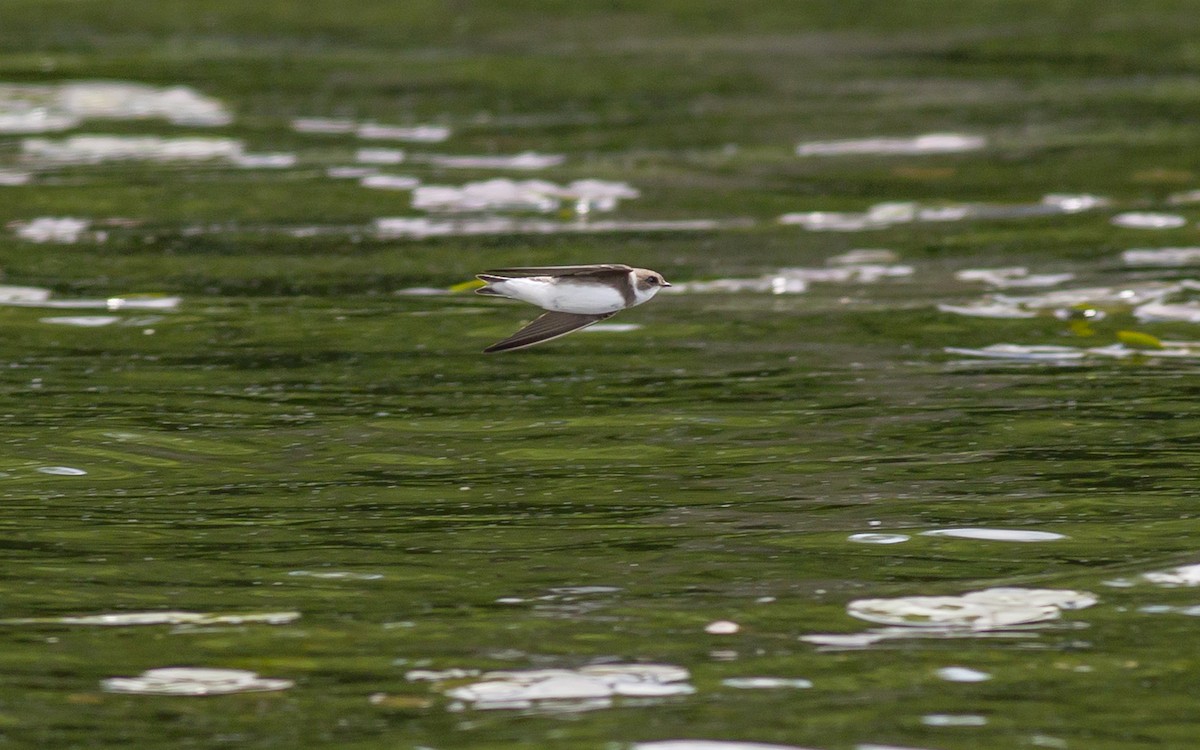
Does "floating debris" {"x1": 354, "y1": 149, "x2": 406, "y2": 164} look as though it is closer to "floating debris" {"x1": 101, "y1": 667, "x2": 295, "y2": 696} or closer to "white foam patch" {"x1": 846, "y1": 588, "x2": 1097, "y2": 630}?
"white foam patch" {"x1": 846, "y1": 588, "x2": 1097, "y2": 630}

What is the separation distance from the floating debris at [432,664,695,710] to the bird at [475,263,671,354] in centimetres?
149

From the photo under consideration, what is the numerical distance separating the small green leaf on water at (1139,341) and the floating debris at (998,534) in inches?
144

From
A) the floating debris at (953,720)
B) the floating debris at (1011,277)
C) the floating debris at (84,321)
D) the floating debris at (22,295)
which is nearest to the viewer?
the floating debris at (953,720)

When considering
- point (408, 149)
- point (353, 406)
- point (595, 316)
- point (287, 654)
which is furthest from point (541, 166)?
point (287, 654)

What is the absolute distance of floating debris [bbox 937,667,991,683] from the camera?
5496mm

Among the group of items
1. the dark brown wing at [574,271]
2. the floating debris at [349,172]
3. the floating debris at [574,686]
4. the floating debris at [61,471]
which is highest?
the floating debris at [349,172]

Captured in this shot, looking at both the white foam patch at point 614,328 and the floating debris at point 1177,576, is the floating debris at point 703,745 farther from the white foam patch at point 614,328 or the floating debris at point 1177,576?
the white foam patch at point 614,328

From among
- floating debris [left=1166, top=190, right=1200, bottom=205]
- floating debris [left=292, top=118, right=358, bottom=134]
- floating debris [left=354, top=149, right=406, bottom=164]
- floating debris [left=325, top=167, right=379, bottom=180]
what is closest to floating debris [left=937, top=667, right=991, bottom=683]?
floating debris [left=1166, top=190, right=1200, bottom=205]

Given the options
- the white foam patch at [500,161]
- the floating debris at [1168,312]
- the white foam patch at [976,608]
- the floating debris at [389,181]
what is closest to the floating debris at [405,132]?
the white foam patch at [500,161]

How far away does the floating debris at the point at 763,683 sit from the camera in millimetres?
5477

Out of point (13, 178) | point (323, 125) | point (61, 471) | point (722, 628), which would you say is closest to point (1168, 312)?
point (722, 628)

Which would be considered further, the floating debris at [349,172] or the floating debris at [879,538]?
the floating debris at [349,172]

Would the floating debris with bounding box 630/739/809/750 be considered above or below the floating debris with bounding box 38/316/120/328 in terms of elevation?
below

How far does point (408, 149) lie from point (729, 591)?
10.9 meters
